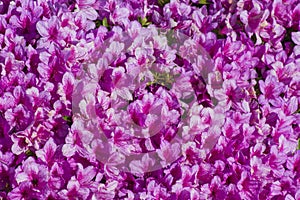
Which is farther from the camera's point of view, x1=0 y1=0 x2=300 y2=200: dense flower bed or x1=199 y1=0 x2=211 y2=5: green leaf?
x1=199 y1=0 x2=211 y2=5: green leaf

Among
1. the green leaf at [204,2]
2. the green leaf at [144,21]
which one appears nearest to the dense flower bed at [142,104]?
the green leaf at [144,21]

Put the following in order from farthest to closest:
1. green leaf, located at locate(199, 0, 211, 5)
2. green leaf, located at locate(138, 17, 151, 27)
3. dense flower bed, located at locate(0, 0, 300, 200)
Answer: green leaf, located at locate(199, 0, 211, 5) → green leaf, located at locate(138, 17, 151, 27) → dense flower bed, located at locate(0, 0, 300, 200)

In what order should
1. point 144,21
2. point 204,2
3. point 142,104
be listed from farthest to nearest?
1. point 204,2
2. point 144,21
3. point 142,104

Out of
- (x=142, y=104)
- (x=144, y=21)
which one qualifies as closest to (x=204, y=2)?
(x=144, y=21)

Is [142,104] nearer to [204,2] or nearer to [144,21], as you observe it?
[144,21]

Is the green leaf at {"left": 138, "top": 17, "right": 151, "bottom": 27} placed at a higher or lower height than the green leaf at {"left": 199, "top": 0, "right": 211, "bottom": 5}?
lower

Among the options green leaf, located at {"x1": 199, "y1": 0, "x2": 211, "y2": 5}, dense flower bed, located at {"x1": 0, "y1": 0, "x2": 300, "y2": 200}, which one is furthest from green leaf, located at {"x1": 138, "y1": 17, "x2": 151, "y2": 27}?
green leaf, located at {"x1": 199, "y1": 0, "x2": 211, "y2": 5}

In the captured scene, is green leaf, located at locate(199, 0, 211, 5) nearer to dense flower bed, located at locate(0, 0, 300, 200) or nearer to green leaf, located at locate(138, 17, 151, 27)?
dense flower bed, located at locate(0, 0, 300, 200)

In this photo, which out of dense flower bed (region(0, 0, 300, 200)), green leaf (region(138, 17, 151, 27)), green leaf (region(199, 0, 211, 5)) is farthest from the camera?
green leaf (region(199, 0, 211, 5))

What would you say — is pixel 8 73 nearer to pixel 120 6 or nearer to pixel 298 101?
pixel 120 6
